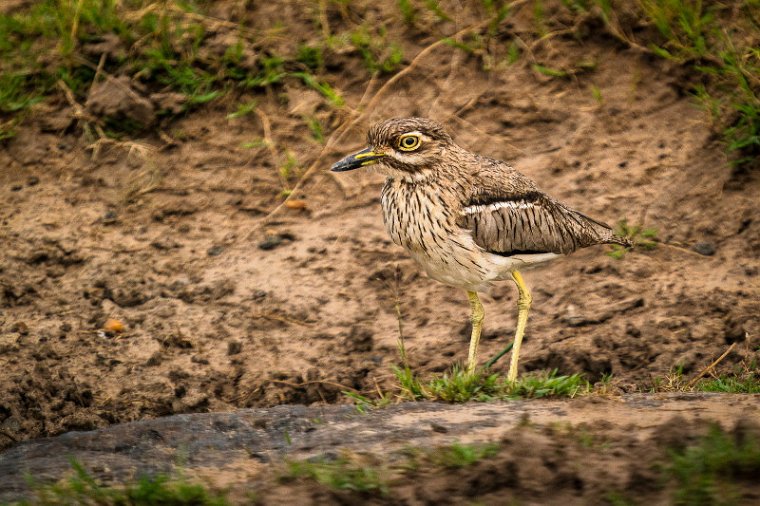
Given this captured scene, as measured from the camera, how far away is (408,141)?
5246 millimetres

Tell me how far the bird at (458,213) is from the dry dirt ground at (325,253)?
0.65 m

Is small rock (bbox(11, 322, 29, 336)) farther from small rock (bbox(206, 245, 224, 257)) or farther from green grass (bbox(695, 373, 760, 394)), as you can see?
green grass (bbox(695, 373, 760, 394))

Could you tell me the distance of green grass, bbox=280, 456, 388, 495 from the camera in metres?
3.48

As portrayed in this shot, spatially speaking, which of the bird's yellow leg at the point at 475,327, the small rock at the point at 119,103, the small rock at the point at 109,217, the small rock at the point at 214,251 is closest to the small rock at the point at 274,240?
the small rock at the point at 214,251

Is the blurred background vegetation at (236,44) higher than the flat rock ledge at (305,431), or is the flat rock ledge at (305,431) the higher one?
the blurred background vegetation at (236,44)

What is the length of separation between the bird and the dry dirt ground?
0.65 m

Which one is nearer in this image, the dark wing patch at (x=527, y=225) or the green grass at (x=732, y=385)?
the green grass at (x=732, y=385)

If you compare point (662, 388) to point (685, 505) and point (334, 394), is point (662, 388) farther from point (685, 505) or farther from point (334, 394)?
point (685, 505)

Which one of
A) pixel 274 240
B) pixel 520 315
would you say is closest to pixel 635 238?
pixel 520 315

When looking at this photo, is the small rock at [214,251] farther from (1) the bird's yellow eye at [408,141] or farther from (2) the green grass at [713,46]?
(2) the green grass at [713,46]

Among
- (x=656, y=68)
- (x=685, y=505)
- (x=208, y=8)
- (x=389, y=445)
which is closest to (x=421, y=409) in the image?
(x=389, y=445)

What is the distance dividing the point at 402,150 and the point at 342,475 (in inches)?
82.9

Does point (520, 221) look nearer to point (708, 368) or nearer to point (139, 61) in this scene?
point (708, 368)

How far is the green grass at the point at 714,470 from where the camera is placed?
325cm
